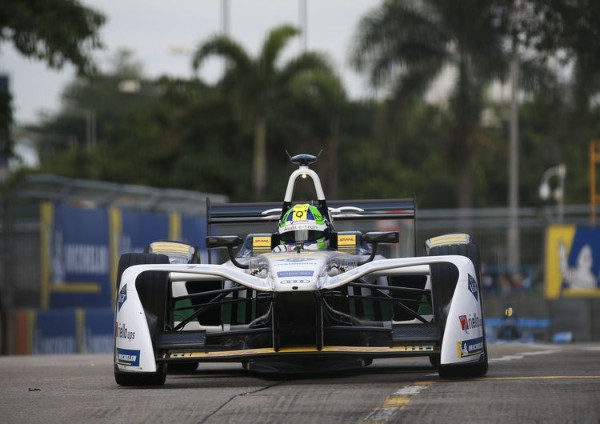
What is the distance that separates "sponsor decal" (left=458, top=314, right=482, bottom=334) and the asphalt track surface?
1.25 ft

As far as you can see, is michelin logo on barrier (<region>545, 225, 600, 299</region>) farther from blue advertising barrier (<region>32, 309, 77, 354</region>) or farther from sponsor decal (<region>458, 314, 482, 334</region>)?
sponsor decal (<region>458, 314, 482, 334</region>)

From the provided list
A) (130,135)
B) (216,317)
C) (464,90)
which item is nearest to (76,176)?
(130,135)

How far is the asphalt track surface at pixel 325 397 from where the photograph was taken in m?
8.67

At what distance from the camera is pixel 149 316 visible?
11156 mm

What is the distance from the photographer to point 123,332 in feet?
36.7

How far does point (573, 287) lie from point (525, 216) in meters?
3.21

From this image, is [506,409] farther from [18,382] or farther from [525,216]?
[525,216]

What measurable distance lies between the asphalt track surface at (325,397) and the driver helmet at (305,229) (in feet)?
3.54

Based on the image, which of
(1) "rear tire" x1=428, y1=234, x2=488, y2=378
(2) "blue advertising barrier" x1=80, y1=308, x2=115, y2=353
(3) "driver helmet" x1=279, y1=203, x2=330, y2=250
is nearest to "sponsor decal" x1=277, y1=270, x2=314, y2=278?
(1) "rear tire" x1=428, y1=234, x2=488, y2=378

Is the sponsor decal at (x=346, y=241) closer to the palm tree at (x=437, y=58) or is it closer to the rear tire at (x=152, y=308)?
the rear tire at (x=152, y=308)

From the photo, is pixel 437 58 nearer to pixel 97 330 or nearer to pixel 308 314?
pixel 97 330

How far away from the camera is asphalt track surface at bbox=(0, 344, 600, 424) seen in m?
8.67

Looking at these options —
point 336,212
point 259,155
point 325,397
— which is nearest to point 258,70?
point 259,155

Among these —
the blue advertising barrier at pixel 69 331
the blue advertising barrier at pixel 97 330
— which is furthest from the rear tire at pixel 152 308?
the blue advertising barrier at pixel 97 330
